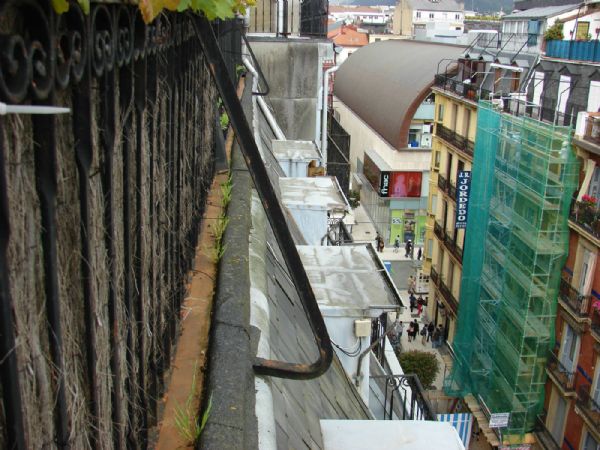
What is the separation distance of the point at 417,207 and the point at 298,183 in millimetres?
31609

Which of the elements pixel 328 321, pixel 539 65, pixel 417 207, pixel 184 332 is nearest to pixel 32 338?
pixel 184 332

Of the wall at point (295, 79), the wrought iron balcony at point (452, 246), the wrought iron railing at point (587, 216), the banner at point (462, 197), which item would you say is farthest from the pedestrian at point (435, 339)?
the wall at point (295, 79)

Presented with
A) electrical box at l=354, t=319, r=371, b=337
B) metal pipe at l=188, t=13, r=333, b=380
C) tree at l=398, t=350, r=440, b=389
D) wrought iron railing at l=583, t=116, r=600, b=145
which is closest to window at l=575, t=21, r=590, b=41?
wrought iron railing at l=583, t=116, r=600, b=145

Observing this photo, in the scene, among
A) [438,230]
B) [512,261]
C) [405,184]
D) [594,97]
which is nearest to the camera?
[594,97]

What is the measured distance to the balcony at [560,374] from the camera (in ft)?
64.8

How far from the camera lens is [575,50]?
22.0 m

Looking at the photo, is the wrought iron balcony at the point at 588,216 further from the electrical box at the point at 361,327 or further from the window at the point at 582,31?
the electrical box at the point at 361,327

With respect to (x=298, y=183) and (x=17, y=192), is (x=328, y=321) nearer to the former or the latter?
(x=298, y=183)

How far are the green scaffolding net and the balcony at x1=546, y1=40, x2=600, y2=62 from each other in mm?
2315

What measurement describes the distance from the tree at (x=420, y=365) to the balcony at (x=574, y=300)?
5.07 m

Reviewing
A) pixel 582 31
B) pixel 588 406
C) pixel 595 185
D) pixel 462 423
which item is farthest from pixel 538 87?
pixel 462 423

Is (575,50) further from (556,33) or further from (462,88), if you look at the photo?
(462,88)

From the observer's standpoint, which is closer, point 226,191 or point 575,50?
point 226,191

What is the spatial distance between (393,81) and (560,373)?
28.2 m
